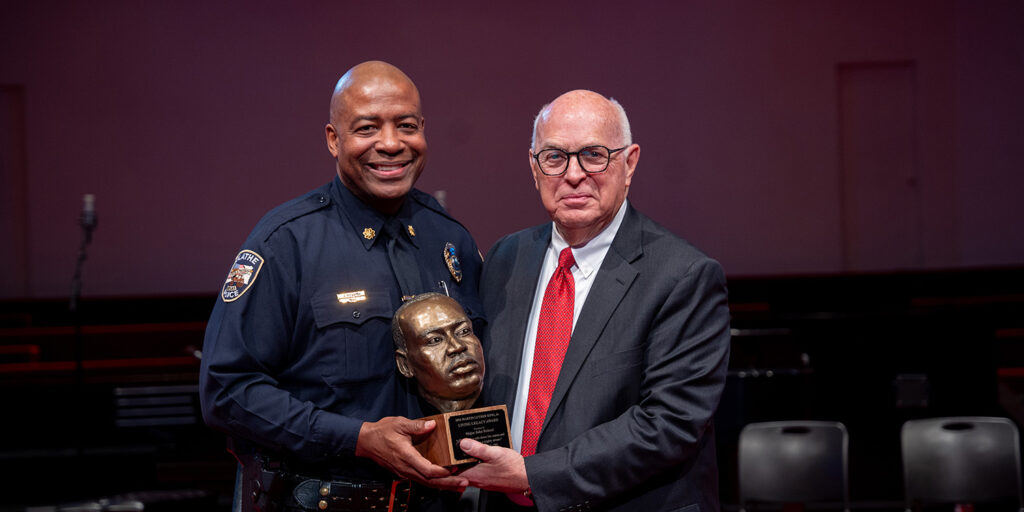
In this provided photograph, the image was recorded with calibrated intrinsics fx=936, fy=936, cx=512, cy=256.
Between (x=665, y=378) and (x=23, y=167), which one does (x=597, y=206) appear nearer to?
(x=665, y=378)

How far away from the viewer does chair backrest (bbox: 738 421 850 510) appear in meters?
3.82

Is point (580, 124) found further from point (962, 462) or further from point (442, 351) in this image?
point (962, 462)

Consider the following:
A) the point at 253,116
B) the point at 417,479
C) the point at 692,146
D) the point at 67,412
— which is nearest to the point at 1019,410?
the point at 417,479

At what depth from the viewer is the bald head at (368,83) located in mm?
2254

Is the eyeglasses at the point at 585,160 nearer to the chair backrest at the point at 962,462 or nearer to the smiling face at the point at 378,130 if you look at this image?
the smiling face at the point at 378,130

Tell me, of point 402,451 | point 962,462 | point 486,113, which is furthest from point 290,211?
point 486,113

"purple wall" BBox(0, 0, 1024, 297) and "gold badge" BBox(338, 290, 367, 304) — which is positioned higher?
"purple wall" BBox(0, 0, 1024, 297)

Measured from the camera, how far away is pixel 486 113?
339 inches

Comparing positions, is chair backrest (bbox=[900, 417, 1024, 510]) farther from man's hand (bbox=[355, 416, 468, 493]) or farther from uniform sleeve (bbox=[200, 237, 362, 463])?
uniform sleeve (bbox=[200, 237, 362, 463])

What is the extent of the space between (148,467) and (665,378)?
3.90 m

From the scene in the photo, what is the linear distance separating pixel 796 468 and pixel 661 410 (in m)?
1.96

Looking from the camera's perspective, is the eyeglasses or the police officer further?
the eyeglasses

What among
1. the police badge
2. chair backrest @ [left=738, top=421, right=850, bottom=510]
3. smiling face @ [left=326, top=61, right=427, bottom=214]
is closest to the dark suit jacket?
the police badge

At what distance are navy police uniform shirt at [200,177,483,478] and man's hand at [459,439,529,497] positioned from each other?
271mm
